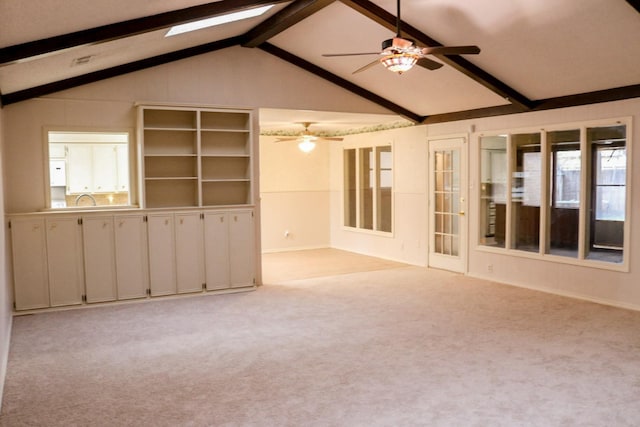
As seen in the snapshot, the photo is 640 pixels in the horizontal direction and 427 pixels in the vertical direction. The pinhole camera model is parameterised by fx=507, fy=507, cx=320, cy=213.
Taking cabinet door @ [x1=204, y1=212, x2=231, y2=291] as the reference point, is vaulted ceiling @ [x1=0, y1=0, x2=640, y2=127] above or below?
above

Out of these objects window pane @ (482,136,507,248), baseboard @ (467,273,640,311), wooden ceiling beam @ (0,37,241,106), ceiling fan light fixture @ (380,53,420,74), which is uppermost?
wooden ceiling beam @ (0,37,241,106)

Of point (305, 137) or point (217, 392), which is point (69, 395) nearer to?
point (217, 392)

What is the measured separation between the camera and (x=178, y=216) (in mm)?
6168

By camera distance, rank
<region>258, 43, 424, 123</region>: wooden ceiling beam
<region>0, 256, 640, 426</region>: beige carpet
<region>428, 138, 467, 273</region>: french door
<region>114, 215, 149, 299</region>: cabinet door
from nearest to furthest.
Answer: <region>0, 256, 640, 426</region>: beige carpet, <region>114, 215, 149, 299</region>: cabinet door, <region>258, 43, 424, 123</region>: wooden ceiling beam, <region>428, 138, 467, 273</region>: french door

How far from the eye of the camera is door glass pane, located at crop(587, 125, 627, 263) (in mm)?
5645

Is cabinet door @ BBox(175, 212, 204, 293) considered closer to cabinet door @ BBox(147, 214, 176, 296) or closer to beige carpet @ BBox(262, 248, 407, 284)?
cabinet door @ BBox(147, 214, 176, 296)

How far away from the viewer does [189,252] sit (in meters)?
6.25

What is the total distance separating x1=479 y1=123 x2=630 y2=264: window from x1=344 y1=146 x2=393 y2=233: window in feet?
7.47

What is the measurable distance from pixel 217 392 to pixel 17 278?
3314 millimetres

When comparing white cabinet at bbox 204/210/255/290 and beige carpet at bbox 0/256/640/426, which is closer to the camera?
beige carpet at bbox 0/256/640/426

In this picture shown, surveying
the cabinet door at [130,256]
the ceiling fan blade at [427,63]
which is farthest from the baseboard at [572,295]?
the cabinet door at [130,256]

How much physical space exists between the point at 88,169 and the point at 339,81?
12.3ft

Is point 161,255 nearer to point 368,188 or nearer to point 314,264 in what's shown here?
point 314,264

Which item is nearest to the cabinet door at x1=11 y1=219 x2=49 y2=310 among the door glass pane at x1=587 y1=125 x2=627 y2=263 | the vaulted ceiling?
the vaulted ceiling
